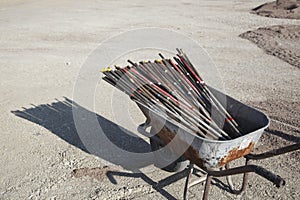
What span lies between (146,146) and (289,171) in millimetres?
1814

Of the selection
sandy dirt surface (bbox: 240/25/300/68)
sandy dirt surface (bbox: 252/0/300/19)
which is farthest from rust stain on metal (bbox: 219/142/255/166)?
sandy dirt surface (bbox: 252/0/300/19)

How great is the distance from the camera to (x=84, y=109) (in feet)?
17.6

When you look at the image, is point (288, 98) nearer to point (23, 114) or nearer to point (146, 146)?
point (146, 146)

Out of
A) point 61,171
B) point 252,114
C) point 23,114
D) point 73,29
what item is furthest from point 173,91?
point 73,29

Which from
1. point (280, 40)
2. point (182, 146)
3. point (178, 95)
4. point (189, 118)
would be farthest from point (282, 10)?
point (182, 146)

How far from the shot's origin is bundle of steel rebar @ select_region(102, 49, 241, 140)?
10.2ft

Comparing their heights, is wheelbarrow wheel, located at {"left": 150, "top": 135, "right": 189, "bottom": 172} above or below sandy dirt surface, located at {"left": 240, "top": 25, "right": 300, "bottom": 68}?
below

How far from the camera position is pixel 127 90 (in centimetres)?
344

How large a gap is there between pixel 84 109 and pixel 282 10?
13.3 metres

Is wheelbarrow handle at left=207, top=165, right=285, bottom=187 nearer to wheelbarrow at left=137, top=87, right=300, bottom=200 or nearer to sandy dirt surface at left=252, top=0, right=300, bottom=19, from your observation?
wheelbarrow at left=137, top=87, right=300, bottom=200

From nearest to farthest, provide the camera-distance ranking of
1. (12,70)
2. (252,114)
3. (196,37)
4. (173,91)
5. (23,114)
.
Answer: (252,114), (173,91), (23,114), (12,70), (196,37)

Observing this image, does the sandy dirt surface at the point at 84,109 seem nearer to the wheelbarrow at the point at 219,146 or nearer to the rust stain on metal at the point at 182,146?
the wheelbarrow at the point at 219,146

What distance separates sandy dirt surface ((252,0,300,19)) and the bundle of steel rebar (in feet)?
39.8

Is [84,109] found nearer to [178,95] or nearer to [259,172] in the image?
[178,95]
